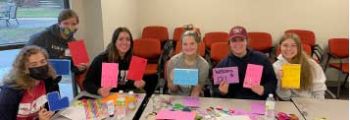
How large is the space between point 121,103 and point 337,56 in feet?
14.2

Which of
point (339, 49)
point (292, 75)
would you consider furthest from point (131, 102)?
point (339, 49)

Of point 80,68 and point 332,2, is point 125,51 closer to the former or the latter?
point 80,68

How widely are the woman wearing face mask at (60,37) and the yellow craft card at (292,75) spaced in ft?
6.19

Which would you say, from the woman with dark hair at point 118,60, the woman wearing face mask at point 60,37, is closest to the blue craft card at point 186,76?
the woman with dark hair at point 118,60

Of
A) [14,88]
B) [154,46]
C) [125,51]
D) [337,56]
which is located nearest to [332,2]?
[337,56]


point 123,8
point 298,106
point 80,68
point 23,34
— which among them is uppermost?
point 123,8

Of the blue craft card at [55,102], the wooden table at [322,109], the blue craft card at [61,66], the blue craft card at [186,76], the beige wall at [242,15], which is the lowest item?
the wooden table at [322,109]

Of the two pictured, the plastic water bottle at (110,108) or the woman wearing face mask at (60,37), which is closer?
the plastic water bottle at (110,108)

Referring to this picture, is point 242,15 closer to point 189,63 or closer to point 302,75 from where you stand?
point 189,63

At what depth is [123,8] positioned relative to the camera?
5.44 metres

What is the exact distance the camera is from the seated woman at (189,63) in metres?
3.03

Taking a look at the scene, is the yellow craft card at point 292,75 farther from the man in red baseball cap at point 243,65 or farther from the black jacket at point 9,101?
the black jacket at point 9,101

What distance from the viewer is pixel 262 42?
5672 mm

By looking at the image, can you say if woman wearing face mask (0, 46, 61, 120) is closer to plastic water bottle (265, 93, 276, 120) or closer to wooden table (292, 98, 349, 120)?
plastic water bottle (265, 93, 276, 120)
